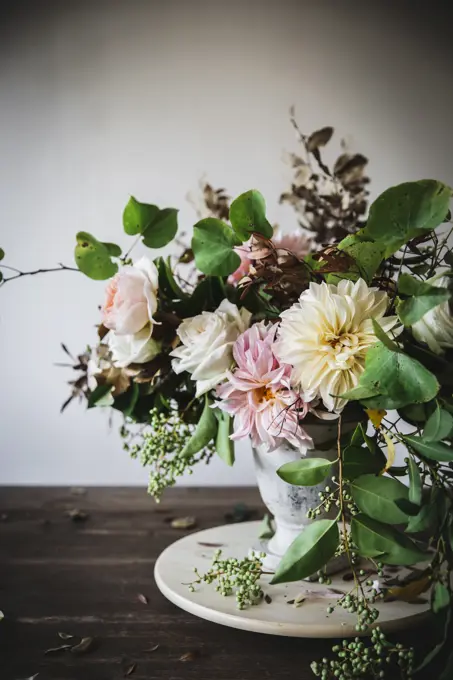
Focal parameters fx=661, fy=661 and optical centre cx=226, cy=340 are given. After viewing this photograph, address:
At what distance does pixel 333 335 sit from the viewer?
1.99ft

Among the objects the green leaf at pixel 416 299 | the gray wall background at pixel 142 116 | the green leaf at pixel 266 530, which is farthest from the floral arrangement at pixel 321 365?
the gray wall background at pixel 142 116

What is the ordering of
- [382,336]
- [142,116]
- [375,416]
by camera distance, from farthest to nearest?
[142,116]
[375,416]
[382,336]

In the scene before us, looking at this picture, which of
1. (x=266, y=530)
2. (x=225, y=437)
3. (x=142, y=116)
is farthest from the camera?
(x=142, y=116)

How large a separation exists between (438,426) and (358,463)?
9 centimetres

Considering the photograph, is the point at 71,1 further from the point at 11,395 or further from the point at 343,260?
the point at 343,260

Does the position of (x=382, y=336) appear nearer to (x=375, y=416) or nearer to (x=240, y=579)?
(x=375, y=416)

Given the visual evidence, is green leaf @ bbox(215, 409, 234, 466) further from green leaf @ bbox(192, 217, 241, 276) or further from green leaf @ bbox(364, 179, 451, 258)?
green leaf @ bbox(364, 179, 451, 258)

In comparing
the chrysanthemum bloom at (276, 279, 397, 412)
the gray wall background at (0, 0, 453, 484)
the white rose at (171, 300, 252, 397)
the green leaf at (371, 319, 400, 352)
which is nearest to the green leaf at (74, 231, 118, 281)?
the white rose at (171, 300, 252, 397)

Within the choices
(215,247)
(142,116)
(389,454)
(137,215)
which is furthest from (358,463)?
(142,116)

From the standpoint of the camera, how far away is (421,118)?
170 cm

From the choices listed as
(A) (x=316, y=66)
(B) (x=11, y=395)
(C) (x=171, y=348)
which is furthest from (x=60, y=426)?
(A) (x=316, y=66)

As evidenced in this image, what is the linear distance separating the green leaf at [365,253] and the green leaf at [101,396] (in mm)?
336

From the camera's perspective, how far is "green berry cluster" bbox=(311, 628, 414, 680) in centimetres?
58

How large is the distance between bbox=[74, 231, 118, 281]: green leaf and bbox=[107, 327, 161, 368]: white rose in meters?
0.08
